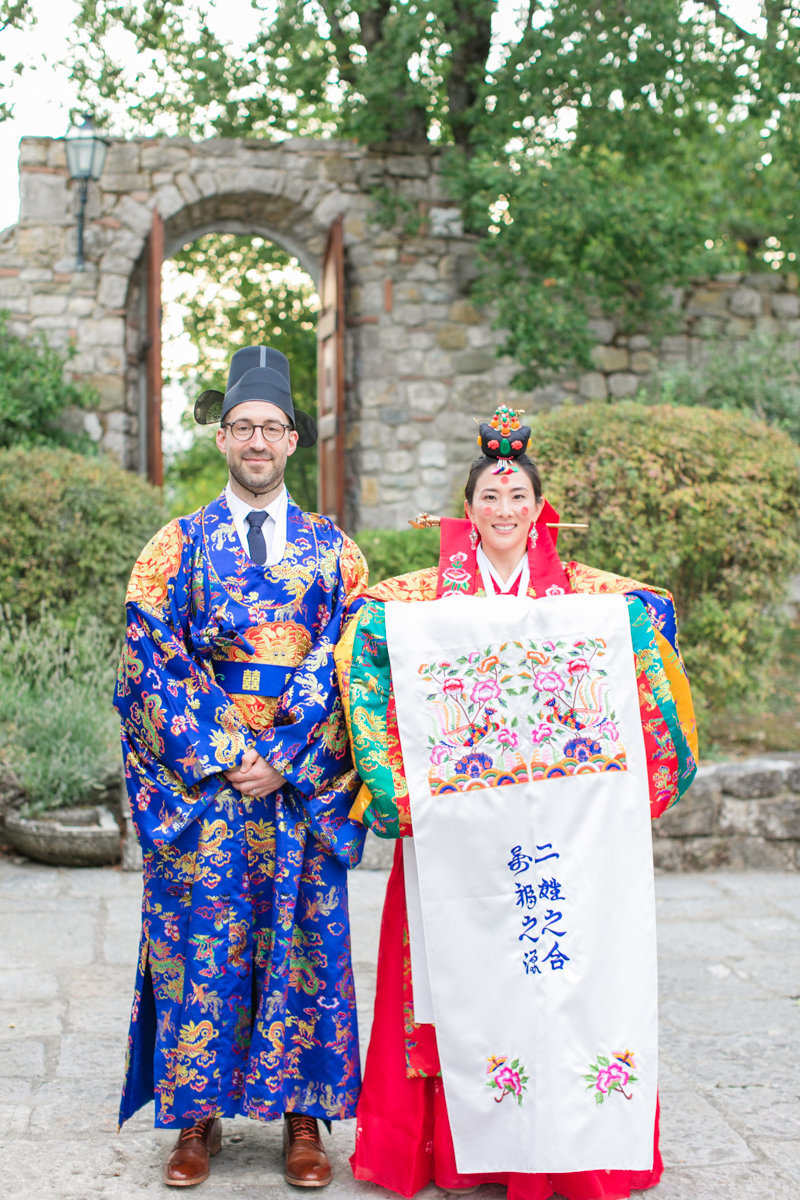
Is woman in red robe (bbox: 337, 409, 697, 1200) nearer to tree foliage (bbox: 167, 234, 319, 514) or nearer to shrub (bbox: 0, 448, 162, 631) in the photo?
shrub (bbox: 0, 448, 162, 631)

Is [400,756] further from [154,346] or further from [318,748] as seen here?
[154,346]

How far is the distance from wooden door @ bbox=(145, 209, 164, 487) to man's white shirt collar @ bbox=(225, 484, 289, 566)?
626cm

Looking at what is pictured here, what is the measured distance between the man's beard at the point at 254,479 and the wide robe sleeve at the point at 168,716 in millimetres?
231

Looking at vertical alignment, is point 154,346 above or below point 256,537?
above

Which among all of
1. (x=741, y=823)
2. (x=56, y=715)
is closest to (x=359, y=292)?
(x=56, y=715)

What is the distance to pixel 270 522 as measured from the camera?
2.63 meters

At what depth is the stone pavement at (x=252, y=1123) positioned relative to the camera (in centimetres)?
247

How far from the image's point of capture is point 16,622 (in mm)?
6031

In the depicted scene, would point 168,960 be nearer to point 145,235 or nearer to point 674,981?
point 674,981

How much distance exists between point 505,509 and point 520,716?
1.51 feet

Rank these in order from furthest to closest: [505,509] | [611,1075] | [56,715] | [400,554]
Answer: [400,554], [56,715], [505,509], [611,1075]

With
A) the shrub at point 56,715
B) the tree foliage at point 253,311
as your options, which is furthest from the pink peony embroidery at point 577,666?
the tree foliage at point 253,311

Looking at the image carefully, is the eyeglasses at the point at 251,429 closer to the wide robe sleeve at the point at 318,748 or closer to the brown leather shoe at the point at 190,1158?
the wide robe sleeve at the point at 318,748

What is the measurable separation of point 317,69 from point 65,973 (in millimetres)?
7257
